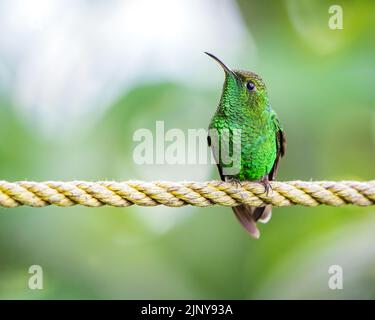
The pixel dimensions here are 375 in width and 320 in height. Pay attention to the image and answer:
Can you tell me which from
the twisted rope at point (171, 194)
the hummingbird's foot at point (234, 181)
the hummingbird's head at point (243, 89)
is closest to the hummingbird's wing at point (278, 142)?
the hummingbird's head at point (243, 89)

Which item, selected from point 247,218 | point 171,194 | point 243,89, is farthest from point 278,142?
point 171,194

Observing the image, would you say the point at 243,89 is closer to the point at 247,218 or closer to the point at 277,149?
the point at 277,149

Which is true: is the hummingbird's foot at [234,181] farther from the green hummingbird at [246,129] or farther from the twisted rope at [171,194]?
the twisted rope at [171,194]

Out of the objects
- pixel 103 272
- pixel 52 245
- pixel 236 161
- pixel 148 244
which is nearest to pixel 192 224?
pixel 148 244

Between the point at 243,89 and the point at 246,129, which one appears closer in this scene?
the point at 246,129

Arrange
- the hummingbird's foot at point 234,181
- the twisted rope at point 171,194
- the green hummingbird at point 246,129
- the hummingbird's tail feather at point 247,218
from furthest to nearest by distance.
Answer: the hummingbird's tail feather at point 247,218 → the green hummingbird at point 246,129 → the hummingbird's foot at point 234,181 → the twisted rope at point 171,194
